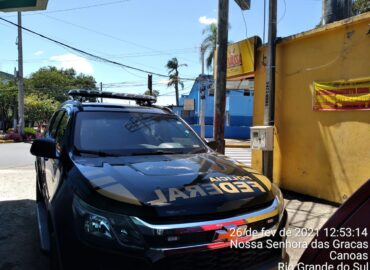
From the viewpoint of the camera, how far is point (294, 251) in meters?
4.57

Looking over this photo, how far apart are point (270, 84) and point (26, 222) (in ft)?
17.4

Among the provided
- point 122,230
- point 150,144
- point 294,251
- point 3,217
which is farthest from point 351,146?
point 3,217

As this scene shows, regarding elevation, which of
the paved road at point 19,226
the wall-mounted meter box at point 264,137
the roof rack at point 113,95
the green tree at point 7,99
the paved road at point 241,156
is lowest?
the paved road at point 241,156

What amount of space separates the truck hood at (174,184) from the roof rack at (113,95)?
5.31 feet

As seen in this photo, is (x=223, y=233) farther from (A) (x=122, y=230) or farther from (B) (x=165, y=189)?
(A) (x=122, y=230)

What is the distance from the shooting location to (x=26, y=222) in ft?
19.4

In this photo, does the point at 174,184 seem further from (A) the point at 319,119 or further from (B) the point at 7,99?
(B) the point at 7,99

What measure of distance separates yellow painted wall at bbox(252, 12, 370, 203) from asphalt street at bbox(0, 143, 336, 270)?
0.58 m

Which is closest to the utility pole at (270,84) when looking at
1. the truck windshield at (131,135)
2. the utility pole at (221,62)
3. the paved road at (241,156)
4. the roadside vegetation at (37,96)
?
the utility pole at (221,62)

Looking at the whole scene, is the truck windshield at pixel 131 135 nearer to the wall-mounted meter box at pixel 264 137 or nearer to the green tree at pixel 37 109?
the wall-mounted meter box at pixel 264 137

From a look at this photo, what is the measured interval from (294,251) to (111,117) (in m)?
2.65

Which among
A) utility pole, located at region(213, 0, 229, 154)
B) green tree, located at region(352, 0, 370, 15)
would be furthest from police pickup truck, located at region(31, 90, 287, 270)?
green tree, located at region(352, 0, 370, 15)

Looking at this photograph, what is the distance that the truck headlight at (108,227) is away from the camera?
2.38 m

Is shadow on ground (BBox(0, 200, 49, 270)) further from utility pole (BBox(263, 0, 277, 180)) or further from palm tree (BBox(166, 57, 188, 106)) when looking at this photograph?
palm tree (BBox(166, 57, 188, 106))
